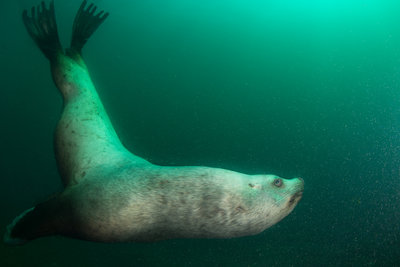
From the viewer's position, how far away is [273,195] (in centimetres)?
209

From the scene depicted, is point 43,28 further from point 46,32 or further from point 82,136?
point 82,136

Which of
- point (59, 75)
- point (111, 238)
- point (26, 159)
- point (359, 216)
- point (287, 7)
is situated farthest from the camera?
point (287, 7)

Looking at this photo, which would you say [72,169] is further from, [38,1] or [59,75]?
[38,1]

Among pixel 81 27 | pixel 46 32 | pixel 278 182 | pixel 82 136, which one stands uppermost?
pixel 81 27

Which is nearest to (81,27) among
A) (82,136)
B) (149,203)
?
(82,136)

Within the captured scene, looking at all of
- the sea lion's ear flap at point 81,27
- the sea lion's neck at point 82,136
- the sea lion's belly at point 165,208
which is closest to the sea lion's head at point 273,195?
the sea lion's belly at point 165,208

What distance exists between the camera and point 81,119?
254cm

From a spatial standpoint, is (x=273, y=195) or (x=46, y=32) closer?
(x=273, y=195)

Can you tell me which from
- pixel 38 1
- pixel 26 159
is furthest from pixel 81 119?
pixel 38 1

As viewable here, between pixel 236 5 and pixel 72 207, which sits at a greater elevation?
pixel 236 5

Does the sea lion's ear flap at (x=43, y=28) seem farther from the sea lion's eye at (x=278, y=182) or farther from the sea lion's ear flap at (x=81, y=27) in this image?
the sea lion's eye at (x=278, y=182)

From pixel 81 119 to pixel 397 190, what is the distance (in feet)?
24.3

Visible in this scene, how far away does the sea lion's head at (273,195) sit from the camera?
2.02 metres

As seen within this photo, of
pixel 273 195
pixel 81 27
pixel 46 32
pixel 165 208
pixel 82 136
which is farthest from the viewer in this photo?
pixel 81 27
